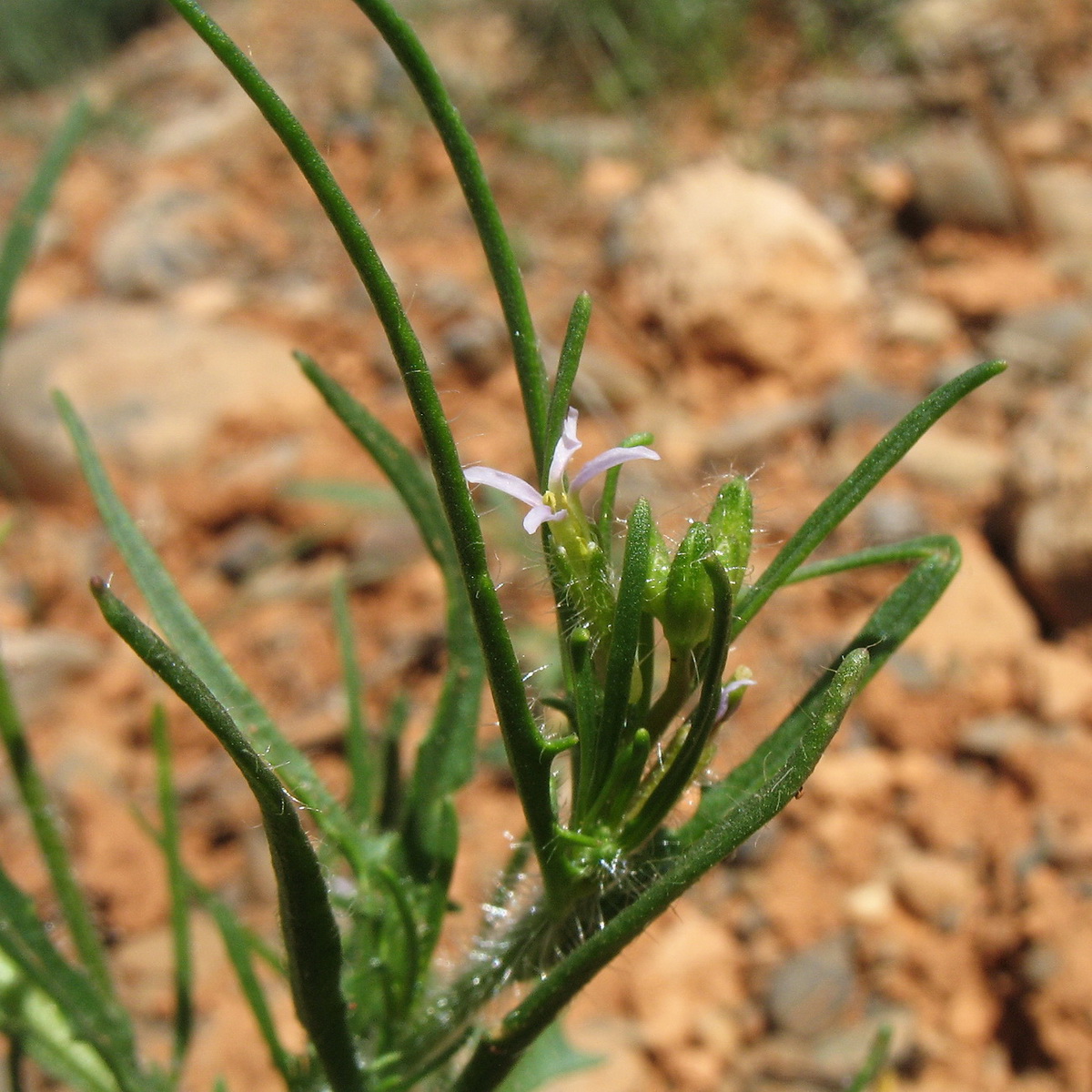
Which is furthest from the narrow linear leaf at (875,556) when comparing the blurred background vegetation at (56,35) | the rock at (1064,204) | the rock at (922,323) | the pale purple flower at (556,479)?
the blurred background vegetation at (56,35)

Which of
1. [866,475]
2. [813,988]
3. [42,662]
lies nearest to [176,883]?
[866,475]

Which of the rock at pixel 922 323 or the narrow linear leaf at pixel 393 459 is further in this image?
the rock at pixel 922 323

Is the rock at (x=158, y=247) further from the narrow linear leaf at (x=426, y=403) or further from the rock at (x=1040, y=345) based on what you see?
the narrow linear leaf at (x=426, y=403)

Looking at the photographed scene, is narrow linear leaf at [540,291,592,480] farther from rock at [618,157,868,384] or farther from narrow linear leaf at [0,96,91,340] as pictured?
rock at [618,157,868,384]

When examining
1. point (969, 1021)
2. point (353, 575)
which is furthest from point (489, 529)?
point (969, 1021)

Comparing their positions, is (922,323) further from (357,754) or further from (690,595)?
(690,595)

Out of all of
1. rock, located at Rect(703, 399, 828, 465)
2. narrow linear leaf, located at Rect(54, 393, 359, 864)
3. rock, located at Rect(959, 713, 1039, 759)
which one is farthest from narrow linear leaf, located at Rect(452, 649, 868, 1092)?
rock, located at Rect(703, 399, 828, 465)

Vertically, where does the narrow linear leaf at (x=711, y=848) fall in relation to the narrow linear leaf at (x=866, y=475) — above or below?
below
